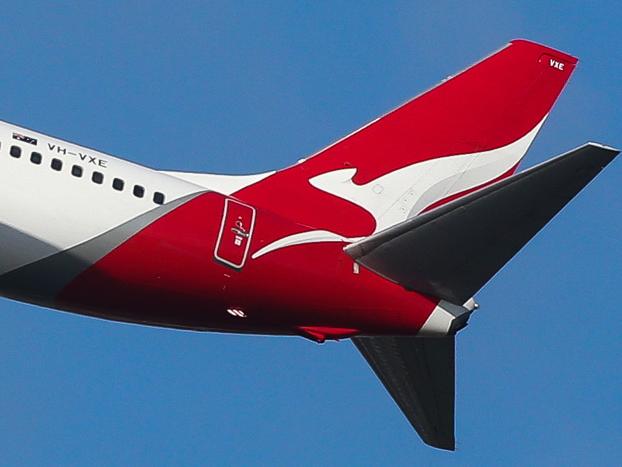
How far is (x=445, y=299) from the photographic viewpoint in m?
27.6

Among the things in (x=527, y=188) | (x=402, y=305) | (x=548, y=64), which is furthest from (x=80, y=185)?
(x=548, y=64)

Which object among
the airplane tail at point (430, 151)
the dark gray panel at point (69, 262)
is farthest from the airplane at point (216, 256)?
the airplane tail at point (430, 151)

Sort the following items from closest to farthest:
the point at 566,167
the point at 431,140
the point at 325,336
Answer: the point at 566,167
the point at 325,336
the point at 431,140

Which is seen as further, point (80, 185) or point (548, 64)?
point (548, 64)

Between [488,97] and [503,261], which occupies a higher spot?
[488,97]

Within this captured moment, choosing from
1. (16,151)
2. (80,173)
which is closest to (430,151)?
(80,173)

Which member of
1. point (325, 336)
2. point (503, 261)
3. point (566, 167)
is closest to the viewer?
point (566, 167)

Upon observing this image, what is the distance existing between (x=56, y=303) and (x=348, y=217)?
21.0ft

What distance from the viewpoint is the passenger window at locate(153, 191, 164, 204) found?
90.5 ft

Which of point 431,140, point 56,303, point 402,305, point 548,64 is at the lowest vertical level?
point 56,303

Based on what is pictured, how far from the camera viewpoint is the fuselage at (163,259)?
89.0 feet

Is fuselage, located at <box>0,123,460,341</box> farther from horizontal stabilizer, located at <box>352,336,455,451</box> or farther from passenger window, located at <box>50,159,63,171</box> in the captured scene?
horizontal stabilizer, located at <box>352,336,455,451</box>

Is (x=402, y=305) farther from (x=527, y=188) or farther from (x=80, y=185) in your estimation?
(x=80, y=185)

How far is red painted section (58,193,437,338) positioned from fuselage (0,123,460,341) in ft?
0.07
